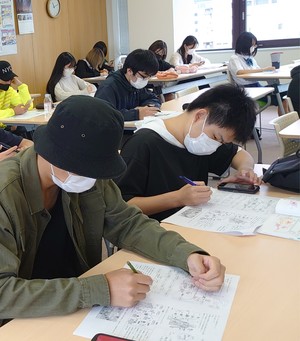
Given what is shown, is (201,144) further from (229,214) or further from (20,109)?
(20,109)

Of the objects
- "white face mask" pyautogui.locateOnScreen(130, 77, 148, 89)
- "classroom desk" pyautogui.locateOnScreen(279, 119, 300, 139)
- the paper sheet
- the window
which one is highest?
the window

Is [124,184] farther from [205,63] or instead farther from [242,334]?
[205,63]

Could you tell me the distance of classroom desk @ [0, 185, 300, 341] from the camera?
0.98 metres

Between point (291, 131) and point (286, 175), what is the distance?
3.62 feet

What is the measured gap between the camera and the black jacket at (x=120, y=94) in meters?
3.49

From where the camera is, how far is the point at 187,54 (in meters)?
7.74

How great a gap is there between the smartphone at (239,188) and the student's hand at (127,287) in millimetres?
871

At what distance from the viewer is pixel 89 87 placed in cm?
577

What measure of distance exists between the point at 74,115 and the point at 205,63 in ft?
22.9

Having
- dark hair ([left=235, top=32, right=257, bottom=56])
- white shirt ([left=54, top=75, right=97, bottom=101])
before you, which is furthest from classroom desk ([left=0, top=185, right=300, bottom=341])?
dark hair ([left=235, top=32, right=257, bottom=56])

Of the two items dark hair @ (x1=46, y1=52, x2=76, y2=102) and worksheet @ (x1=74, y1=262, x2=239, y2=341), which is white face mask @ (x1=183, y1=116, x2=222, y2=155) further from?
dark hair @ (x1=46, y1=52, x2=76, y2=102)

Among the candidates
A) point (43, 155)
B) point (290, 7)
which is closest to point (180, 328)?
point (43, 155)

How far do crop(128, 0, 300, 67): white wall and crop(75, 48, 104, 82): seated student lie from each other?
49.5 inches

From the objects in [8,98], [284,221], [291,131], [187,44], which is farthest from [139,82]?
[187,44]
